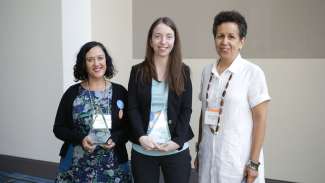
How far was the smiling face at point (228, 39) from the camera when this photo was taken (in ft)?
5.06

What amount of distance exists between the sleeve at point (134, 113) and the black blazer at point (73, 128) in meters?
0.12

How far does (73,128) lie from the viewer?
1902 mm

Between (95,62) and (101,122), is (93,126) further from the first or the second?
(95,62)

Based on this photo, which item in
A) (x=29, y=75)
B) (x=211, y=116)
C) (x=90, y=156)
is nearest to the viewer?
(x=211, y=116)

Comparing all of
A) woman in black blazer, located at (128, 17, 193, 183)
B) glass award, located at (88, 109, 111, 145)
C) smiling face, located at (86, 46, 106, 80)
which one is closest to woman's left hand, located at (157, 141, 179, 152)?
woman in black blazer, located at (128, 17, 193, 183)

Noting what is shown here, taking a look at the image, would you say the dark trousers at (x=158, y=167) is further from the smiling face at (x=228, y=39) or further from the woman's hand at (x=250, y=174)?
the smiling face at (x=228, y=39)

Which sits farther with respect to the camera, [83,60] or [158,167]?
[83,60]

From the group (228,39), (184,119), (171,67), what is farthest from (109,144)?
(228,39)

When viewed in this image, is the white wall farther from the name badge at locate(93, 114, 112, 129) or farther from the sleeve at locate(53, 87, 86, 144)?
the sleeve at locate(53, 87, 86, 144)

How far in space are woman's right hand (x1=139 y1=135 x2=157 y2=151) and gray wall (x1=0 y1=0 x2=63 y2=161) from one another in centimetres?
250

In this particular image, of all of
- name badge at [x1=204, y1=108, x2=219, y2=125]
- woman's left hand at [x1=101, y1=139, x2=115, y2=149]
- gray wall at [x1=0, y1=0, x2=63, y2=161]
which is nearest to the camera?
name badge at [x1=204, y1=108, x2=219, y2=125]

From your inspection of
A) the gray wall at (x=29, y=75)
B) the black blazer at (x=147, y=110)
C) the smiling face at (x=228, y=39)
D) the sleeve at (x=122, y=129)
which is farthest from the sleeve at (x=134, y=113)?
the gray wall at (x=29, y=75)

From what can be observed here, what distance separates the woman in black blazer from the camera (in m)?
1.74

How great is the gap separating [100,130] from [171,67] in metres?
0.58
